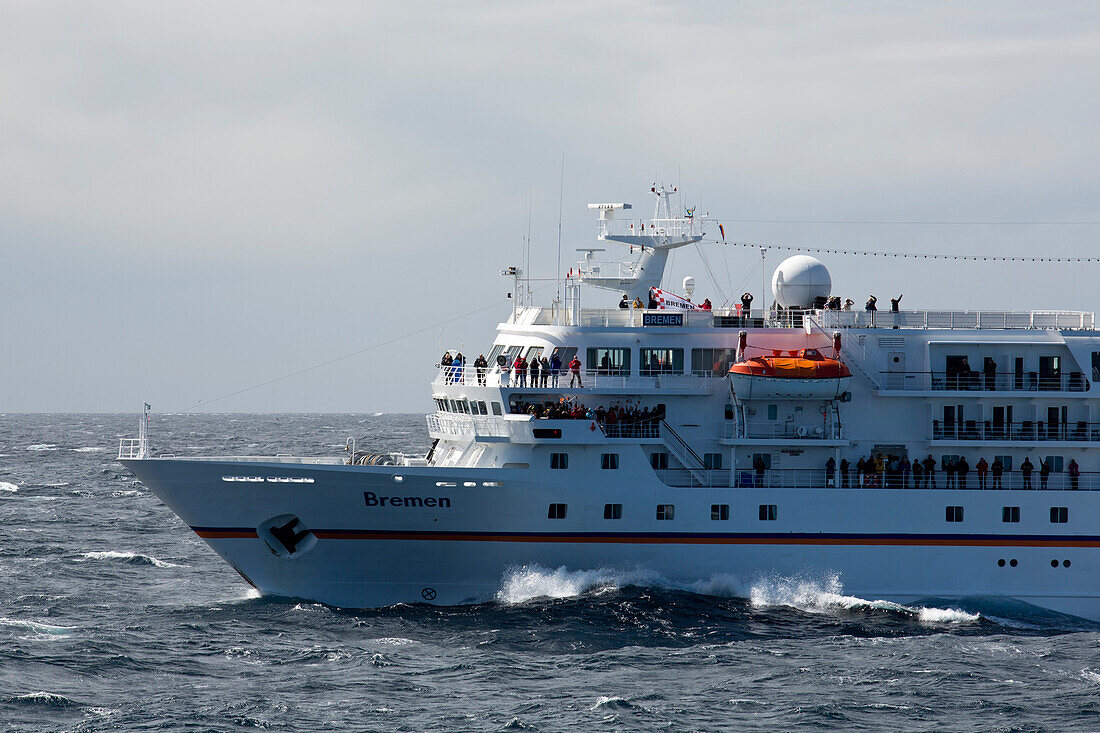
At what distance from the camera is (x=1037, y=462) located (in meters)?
31.9

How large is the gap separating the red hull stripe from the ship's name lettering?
715 millimetres

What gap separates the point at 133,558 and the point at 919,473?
80.6 feet

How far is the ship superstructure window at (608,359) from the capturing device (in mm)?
31359

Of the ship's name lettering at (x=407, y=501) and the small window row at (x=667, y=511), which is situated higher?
the ship's name lettering at (x=407, y=501)

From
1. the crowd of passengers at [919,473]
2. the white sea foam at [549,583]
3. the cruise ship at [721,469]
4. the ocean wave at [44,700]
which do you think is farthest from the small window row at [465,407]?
the ocean wave at [44,700]

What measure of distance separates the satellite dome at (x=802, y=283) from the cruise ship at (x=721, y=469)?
60 mm

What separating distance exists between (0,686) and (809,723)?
604 inches

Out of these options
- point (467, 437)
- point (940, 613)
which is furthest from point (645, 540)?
point (940, 613)

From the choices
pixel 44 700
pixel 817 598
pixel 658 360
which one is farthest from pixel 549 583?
pixel 44 700

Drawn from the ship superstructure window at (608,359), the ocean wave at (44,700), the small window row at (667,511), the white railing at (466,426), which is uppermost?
the ship superstructure window at (608,359)

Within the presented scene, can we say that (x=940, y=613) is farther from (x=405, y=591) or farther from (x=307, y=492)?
(x=307, y=492)

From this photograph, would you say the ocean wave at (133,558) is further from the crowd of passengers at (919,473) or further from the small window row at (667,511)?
the crowd of passengers at (919,473)

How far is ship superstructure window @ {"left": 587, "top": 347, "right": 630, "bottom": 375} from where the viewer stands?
31.4m

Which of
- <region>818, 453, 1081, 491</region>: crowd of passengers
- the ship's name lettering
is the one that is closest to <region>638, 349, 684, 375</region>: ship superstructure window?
<region>818, 453, 1081, 491</region>: crowd of passengers
